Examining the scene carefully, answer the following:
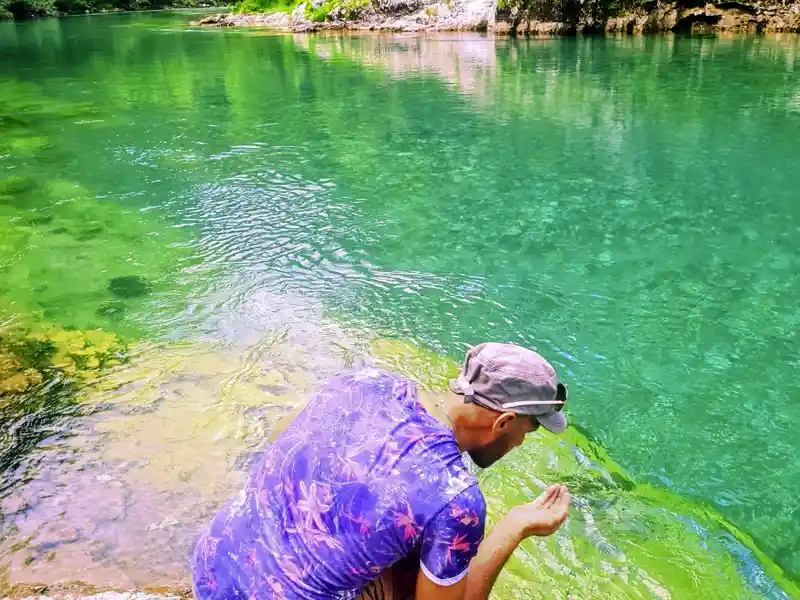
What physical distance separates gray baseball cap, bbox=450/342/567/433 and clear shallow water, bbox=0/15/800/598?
2.03 metres

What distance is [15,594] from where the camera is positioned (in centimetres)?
393

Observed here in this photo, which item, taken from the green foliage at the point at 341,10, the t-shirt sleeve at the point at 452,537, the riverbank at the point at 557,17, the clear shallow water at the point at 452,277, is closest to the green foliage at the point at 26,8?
the green foliage at the point at 341,10

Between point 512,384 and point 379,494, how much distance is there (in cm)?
69

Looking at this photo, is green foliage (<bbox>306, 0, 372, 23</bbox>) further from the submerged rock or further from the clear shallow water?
the submerged rock

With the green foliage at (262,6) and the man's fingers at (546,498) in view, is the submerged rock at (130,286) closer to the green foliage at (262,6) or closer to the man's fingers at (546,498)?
the man's fingers at (546,498)

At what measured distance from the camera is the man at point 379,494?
224 centimetres

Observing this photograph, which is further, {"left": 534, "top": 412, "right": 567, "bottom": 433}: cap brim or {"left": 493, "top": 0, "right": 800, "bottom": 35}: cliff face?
{"left": 493, "top": 0, "right": 800, "bottom": 35}: cliff face

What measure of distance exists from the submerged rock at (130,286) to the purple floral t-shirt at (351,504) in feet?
21.4

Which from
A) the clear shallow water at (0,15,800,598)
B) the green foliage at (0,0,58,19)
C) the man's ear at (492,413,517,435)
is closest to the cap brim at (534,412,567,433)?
the man's ear at (492,413,517,435)

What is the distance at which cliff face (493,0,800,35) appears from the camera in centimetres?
3638

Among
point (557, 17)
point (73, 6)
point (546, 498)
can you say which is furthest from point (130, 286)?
point (73, 6)

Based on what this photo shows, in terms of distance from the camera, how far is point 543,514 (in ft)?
9.61

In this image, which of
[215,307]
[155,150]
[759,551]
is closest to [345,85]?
[155,150]

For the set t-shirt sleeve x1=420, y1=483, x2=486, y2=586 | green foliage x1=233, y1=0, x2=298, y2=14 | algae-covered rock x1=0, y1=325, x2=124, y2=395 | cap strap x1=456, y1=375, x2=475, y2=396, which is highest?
green foliage x1=233, y1=0, x2=298, y2=14
